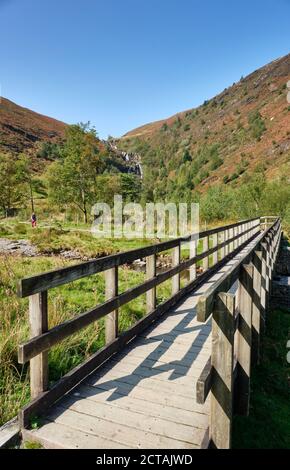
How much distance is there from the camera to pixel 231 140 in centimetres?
11012

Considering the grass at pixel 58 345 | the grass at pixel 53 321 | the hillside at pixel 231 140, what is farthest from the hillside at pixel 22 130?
the grass at pixel 58 345

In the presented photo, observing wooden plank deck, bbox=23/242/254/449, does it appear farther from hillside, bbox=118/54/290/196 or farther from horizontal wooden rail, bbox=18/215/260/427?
hillside, bbox=118/54/290/196

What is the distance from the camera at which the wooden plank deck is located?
8.62 feet

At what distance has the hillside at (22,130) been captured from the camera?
92.1m

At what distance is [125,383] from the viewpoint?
3494 millimetres

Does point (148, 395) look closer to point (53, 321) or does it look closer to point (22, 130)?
point (53, 321)

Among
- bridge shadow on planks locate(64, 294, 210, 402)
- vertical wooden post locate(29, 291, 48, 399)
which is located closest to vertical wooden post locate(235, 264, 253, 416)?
bridge shadow on planks locate(64, 294, 210, 402)

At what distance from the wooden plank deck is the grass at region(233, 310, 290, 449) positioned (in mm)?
686

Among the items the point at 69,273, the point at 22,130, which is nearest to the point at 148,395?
the point at 69,273

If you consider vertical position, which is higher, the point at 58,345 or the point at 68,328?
the point at 68,328

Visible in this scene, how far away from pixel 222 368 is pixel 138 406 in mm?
1121

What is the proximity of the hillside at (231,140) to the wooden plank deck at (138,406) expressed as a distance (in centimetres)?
4675

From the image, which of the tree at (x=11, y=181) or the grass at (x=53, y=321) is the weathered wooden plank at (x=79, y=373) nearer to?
the grass at (x=53, y=321)
